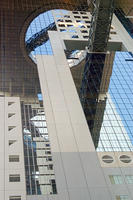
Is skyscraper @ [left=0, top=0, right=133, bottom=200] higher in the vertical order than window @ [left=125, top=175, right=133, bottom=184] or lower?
higher

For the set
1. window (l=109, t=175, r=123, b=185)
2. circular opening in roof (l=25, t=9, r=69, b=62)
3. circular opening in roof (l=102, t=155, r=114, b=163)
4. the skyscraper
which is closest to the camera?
the skyscraper

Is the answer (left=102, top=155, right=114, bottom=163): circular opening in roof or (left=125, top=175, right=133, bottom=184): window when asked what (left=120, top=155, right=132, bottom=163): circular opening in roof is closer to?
(left=102, top=155, right=114, bottom=163): circular opening in roof

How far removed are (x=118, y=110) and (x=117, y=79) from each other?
14.2ft

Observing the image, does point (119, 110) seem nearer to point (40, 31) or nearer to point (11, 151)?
point (11, 151)

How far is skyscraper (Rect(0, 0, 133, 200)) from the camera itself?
20719mm

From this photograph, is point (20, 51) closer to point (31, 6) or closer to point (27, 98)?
point (31, 6)

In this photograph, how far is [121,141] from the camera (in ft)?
79.6

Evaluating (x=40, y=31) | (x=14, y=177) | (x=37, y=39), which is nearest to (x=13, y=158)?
(x=14, y=177)

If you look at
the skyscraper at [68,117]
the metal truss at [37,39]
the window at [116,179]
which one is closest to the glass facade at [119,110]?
the skyscraper at [68,117]

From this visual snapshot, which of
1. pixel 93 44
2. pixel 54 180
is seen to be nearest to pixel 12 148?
pixel 54 180

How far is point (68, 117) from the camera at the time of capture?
79.6ft

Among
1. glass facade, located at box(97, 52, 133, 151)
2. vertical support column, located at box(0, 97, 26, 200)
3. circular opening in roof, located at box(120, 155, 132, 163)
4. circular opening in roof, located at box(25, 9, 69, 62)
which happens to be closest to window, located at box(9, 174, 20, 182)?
vertical support column, located at box(0, 97, 26, 200)

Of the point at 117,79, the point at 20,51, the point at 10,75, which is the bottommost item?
the point at 117,79

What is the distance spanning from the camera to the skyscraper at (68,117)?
2072cm
